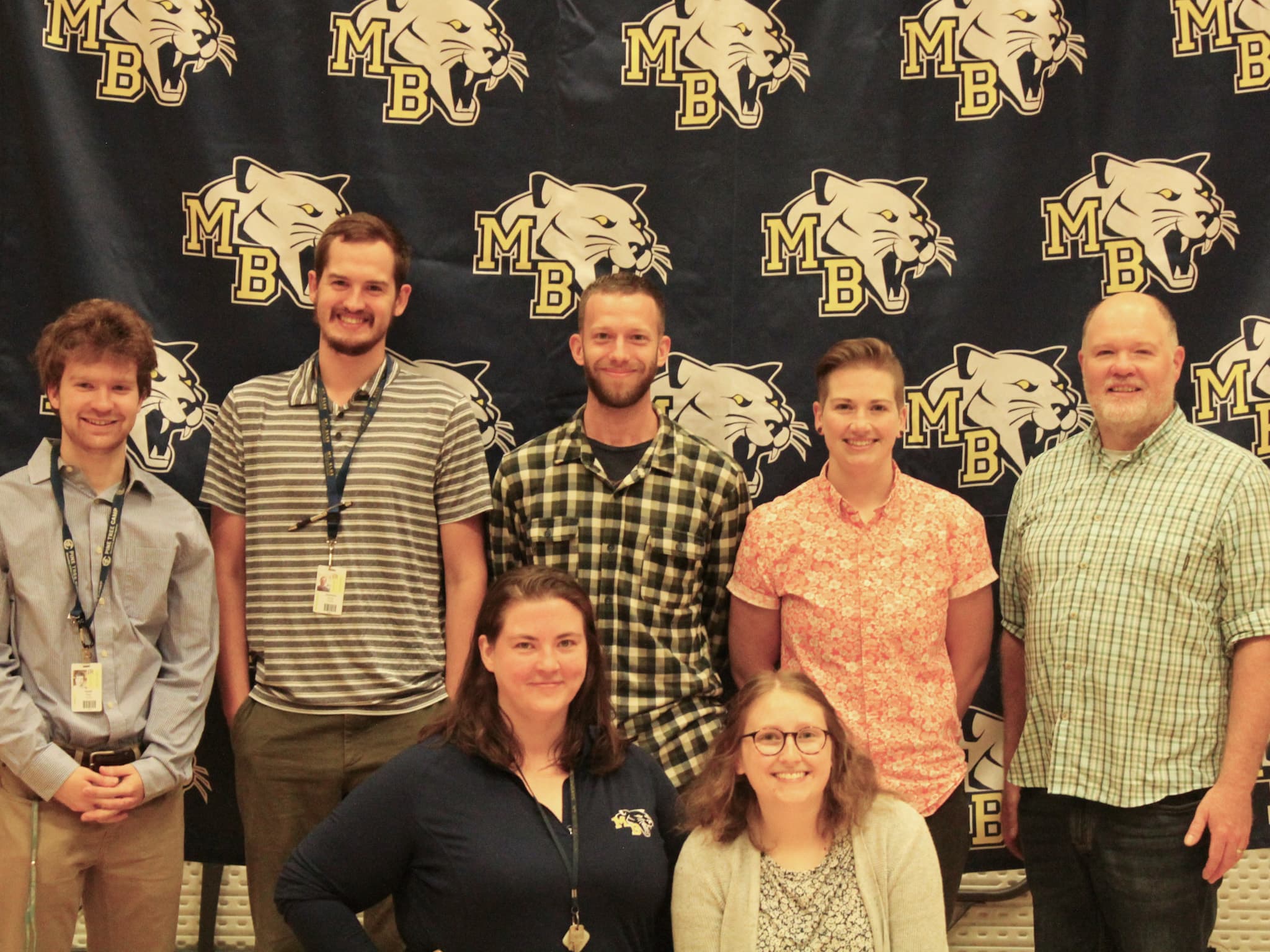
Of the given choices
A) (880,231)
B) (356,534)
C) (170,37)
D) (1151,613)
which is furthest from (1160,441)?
(170,37)

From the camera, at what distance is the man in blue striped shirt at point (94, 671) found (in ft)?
9.41

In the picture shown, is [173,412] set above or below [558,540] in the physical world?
above

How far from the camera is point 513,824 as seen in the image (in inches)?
94.7

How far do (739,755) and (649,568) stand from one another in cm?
71

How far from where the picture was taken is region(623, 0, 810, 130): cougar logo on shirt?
139 inches

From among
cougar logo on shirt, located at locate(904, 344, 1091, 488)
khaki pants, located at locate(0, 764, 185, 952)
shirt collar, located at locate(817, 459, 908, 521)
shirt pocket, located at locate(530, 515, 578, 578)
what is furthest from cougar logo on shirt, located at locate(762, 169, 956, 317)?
khaki pants, located at locate(0, 764, 185, 952)

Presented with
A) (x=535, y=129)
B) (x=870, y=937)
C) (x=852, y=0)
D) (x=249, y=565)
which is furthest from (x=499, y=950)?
(x=852, y=0)

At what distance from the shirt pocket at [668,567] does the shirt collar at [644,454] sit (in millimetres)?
165

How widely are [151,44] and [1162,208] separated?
114 inches

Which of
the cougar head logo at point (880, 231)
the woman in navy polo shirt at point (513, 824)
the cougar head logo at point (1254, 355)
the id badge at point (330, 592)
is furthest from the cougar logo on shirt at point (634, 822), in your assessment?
the cougar head logo at point (1254, 355)

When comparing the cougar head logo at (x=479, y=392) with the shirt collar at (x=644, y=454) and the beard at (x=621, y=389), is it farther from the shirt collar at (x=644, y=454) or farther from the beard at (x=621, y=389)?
the beard at (x=621, y=389)

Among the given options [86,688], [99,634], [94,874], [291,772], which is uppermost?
[99,634]

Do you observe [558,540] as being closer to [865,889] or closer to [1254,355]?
[865,889]

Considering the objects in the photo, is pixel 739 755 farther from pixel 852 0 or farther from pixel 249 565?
pixel 852 0
